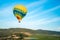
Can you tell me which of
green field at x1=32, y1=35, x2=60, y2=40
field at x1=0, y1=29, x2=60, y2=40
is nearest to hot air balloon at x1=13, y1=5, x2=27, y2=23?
field at x1=0, y1=29, x2=60, y2=40

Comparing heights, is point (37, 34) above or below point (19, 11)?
below

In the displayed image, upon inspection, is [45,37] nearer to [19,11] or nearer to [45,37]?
[45,37]

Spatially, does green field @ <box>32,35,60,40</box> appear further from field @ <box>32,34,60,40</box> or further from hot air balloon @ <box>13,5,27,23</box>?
hot air balloon @ <box>13,5,27,23</box>

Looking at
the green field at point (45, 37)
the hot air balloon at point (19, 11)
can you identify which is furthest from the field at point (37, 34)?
the hot air balloon at point (19, 11)

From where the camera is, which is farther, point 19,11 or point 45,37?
point 45,37

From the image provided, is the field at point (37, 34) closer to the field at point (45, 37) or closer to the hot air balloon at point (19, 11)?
the field at point (45, 37)

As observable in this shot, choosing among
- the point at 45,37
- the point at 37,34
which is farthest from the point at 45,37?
the point at 37,34

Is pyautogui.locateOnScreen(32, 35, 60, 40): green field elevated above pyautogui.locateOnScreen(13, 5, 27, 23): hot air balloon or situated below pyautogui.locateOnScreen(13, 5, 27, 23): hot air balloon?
below

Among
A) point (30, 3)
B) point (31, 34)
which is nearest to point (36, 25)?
point (31, 34)

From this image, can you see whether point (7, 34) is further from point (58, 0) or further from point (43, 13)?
point (58, 0)
